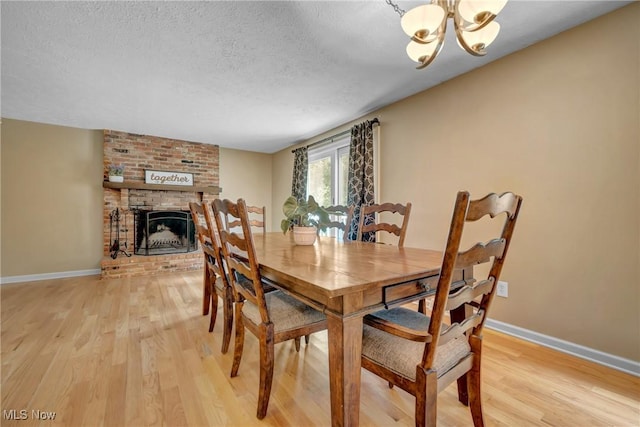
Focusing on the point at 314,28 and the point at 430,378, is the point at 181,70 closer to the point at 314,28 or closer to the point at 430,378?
the point at 314,28

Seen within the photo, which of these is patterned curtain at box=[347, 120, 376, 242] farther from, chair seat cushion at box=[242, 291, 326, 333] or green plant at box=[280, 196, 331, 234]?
chair seat cushion at box=[242, 291, 326, 333]

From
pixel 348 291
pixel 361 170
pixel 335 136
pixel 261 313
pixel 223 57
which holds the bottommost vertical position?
pixel 261 313

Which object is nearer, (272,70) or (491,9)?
(491,9)

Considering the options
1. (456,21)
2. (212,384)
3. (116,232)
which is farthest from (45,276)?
(456,21)

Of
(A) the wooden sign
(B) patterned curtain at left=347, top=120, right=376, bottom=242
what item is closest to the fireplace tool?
(A) the wooden sign

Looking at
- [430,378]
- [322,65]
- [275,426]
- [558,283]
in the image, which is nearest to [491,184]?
[558,283]

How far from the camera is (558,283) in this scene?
1.90m

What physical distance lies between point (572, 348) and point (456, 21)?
217 centimetres

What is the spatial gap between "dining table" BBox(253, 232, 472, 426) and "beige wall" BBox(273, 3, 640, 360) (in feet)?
3.65

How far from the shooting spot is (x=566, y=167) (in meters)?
1.87

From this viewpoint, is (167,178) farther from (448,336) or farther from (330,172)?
(448,336)

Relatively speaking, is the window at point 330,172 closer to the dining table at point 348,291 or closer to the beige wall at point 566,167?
the beige wall at point 566,167

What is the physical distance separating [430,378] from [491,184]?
188cm

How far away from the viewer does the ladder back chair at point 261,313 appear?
4.18ft
